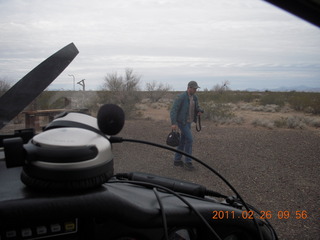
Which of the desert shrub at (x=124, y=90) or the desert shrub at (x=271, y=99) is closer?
the desert shrub at (x=124, y=90)

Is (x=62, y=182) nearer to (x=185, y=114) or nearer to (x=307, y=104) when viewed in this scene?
(x=185, y=114)

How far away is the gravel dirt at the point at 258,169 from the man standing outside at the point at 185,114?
461 millimetres

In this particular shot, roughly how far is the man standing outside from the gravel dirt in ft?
1.51

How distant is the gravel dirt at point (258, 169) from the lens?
475cm

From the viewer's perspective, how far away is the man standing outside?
7.02 m

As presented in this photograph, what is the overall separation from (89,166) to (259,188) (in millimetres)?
5602

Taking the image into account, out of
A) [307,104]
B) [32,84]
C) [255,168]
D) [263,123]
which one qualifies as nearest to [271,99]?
[307,104]

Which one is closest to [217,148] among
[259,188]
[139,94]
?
[259,188]

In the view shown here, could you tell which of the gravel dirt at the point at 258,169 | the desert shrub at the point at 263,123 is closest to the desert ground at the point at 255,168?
the gravel dirt at the point at 258,169

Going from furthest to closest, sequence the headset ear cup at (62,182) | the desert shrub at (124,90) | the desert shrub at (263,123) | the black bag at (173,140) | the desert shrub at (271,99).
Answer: the desert shrub at (271,99), the desert shrub at (263,123), the black bag at (173,140), the desert shrub at (124,90), the headset ear cup at (62,182)

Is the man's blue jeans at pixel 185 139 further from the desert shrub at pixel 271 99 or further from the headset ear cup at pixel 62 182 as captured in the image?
the desert shrub at pixel 271 99

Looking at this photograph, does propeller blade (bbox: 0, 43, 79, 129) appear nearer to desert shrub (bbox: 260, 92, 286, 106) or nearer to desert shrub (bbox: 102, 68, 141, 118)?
desert shrub (bbox: 102, 68, 141, 118)

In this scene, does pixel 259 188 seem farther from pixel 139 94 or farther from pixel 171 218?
pixel 171 218

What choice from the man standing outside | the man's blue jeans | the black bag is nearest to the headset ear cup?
the black bag
